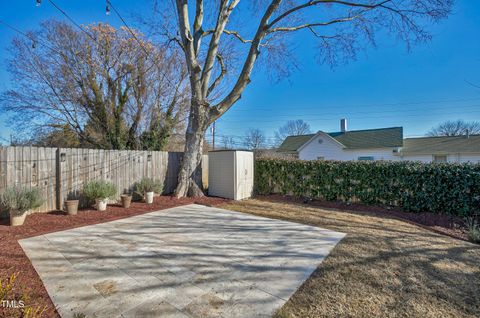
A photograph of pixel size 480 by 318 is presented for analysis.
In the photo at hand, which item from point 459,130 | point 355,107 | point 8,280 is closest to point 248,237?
point 8,280

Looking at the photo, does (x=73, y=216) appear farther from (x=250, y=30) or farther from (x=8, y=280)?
(x=250, y=30)

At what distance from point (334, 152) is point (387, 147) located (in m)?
3.55

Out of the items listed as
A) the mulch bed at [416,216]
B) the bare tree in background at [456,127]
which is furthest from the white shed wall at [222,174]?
the bare tree in background at [456,127]

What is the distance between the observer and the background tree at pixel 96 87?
903 centimetres

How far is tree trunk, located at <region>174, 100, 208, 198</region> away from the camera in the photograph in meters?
7.75

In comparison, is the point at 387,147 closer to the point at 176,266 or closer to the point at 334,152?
the point at 334,152

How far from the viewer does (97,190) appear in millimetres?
5766

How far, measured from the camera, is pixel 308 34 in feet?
28.8

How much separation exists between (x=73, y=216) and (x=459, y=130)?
38.7 meters

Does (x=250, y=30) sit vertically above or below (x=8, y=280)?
above

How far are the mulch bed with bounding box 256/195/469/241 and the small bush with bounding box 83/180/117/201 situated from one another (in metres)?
5.34

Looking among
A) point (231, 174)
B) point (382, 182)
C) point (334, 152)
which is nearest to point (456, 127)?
point (334, 152)

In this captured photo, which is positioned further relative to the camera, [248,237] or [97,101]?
[97,101]

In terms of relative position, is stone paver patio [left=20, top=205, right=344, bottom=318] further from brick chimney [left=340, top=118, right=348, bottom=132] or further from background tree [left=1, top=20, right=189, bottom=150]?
brick chimney [left=340, top=118, right=348, bottom=132]
